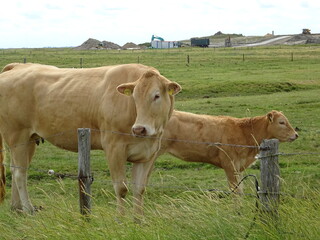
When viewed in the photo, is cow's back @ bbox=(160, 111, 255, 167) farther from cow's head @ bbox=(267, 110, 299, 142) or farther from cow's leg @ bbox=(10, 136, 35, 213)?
cow's leg @ bbox=(10, 136, 35, 213)

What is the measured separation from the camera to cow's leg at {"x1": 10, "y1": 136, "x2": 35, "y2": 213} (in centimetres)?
967

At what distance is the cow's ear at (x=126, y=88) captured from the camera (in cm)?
862

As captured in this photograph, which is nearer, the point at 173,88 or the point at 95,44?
the point at 173,88

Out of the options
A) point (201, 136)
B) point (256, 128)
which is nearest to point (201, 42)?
point (256, 128)

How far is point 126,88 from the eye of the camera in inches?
340

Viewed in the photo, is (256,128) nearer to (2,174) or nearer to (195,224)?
(2,174)

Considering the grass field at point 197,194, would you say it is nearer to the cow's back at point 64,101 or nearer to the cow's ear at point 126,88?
the cow's back at point 64,101

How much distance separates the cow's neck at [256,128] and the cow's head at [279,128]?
0.36 feet

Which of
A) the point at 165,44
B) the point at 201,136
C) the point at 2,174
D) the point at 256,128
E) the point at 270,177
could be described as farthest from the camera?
the point at 165,44

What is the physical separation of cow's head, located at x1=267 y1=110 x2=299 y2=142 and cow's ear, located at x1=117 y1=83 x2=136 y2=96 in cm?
482

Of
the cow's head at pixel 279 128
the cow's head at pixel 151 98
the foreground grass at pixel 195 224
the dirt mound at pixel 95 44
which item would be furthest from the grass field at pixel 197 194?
the dirt mound at pixel 95 44

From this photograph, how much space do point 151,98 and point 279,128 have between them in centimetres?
494

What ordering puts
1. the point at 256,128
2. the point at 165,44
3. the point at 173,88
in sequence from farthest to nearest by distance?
1. the point at 165,44
2. the point at 256,128
3. the point at 173,88

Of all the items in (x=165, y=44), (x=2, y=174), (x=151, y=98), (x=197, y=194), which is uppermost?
(x=151, y=98)
